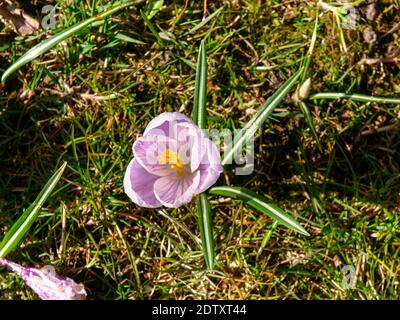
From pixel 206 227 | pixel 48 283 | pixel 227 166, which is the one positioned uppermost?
pixel 227 166

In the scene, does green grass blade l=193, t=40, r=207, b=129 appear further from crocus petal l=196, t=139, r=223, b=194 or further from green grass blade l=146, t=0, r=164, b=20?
green grass blade l=146, t=0, r=164, b=20

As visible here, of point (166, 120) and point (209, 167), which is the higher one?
point (166, 120)

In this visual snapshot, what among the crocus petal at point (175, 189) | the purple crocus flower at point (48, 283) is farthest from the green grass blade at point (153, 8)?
the purple crocus flower at point (48, 283)

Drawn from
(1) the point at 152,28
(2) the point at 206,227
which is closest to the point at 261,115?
(2) the point at 206,227

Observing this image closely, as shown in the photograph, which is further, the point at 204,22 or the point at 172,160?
the point at 204,22

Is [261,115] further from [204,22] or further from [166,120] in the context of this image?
[204,22]

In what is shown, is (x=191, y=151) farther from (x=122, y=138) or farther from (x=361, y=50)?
(x=361, y=50)
